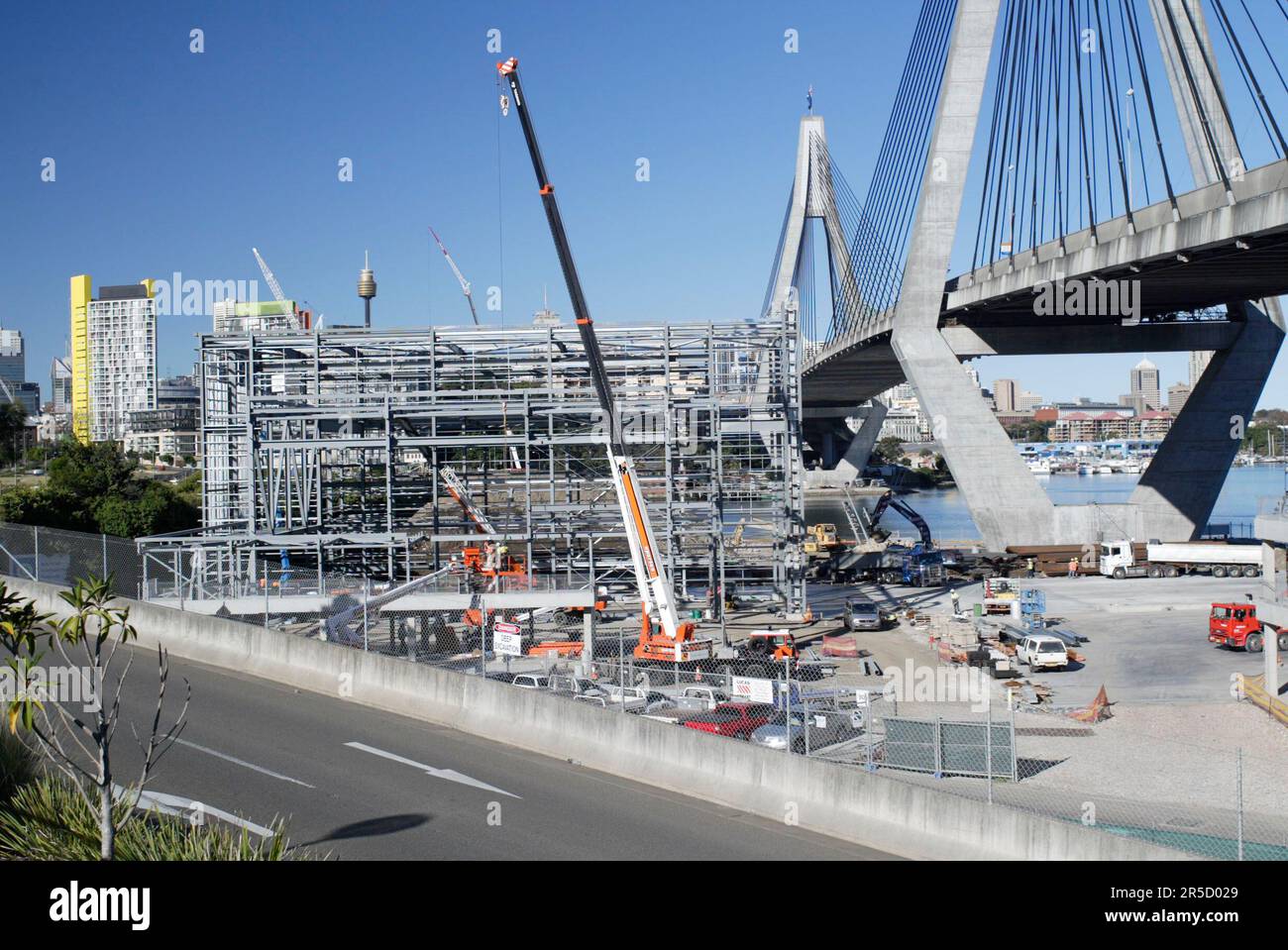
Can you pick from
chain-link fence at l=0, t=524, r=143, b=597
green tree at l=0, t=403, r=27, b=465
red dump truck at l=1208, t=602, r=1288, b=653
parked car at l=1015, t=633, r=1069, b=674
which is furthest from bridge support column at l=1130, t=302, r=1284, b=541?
green tree at l=0, t=403, r=27, b=465

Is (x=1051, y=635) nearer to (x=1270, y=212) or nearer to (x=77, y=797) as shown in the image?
(x=1270, y=212)

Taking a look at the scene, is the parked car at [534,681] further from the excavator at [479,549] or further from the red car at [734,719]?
the excavator at [479,549]

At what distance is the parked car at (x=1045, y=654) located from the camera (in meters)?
24.7

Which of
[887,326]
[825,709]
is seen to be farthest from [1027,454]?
[825,709]

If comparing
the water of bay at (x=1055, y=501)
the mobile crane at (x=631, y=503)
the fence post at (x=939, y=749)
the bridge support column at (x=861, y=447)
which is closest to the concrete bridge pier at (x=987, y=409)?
the water of bay at (x=1055, y=501)

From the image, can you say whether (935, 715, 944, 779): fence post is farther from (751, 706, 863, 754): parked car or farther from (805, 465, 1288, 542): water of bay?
(805, 465, 1288, 542): water of bay

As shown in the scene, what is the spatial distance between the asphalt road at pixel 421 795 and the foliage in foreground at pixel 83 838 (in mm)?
1625

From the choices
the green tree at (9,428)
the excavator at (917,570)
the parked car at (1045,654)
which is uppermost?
the green tree at (9,428)

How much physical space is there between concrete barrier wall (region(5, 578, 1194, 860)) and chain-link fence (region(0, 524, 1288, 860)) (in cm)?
28

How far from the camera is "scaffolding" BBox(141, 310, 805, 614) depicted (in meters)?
29.5

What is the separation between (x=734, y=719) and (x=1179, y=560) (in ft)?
99.3

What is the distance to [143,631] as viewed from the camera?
19.4 metres

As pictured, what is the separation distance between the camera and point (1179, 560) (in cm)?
4006

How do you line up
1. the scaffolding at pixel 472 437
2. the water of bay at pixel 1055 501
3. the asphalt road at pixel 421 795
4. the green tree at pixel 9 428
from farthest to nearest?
the green tree at pixel 9 428
the water of bay at pixel 1055 501
the scaffolding at pixel 472 437
the asphalt road at pixel 421 795
